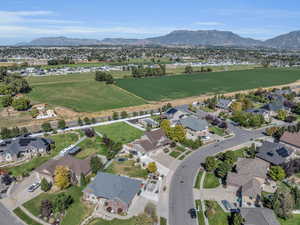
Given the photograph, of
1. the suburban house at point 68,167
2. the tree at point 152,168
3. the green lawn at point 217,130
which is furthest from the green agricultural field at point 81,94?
the tree at point 152,168

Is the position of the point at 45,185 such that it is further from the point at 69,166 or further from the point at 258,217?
the point at 258,217

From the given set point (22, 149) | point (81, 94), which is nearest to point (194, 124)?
point (22, 149)

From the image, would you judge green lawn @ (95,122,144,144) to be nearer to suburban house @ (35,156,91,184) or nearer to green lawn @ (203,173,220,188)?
suburban house @ (35,156,91,184)

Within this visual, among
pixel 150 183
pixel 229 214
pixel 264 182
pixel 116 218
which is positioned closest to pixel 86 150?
pixel 150 183

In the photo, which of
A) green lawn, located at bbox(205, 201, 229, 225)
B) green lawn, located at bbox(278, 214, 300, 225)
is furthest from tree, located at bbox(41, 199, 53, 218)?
green lawn, located at bbox(278, 214, 300, 225)

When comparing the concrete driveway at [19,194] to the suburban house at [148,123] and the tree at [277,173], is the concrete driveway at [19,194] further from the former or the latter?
the tree at [277,173]
